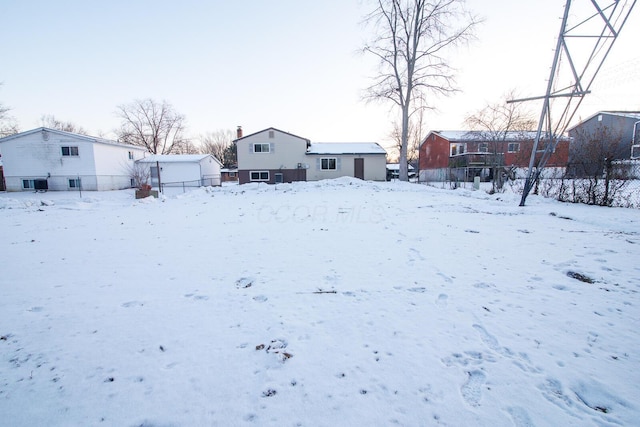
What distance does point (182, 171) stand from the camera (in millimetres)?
30312

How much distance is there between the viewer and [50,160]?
2406 centimetres

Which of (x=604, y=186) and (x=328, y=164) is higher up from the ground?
(x=328, y=164)

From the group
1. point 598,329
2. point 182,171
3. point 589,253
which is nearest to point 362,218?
point 589,253

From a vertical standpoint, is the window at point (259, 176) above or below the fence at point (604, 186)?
above

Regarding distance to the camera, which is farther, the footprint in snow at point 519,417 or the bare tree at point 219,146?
the bare tree at point 219,146

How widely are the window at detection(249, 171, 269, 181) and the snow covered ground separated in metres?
23.5

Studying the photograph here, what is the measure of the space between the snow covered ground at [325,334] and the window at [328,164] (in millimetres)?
23839

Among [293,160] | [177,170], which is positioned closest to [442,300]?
[293,160]

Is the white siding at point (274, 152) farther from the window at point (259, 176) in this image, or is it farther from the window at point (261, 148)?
the window at point (259, 176)

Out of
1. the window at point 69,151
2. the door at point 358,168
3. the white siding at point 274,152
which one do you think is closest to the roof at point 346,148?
the door at point 358,168

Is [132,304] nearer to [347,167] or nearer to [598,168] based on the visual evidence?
[598,168]

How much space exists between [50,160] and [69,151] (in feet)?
5.73

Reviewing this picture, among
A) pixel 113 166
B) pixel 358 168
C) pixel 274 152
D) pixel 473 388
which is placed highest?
pixel 274 152

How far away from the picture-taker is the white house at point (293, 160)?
27.7 meters
